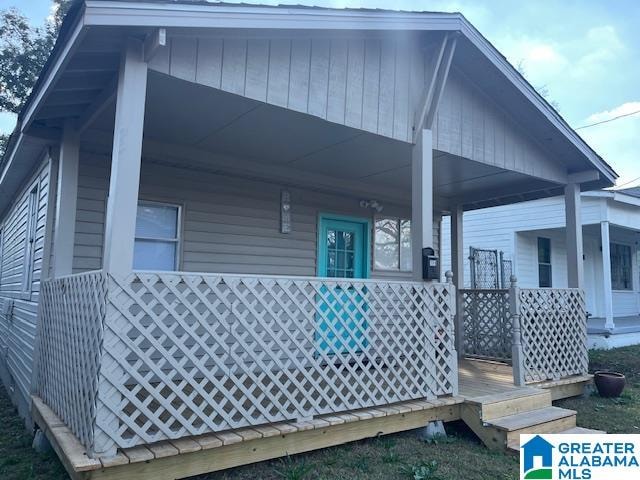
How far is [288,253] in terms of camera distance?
21.0ft

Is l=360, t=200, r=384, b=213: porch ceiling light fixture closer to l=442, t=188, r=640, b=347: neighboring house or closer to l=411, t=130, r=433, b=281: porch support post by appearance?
l=411, t=130, r=433, b=281: porch support post

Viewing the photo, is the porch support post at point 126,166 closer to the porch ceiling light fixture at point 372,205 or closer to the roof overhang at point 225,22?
the roof overhang at point 225,22

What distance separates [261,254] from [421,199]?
232cm

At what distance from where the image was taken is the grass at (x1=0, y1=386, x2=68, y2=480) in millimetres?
3594

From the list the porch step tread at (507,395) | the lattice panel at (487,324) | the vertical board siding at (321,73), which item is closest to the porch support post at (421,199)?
the vertical board siding at (321,73)

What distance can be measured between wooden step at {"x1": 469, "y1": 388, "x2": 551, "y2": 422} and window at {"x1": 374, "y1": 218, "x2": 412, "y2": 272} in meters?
2.88

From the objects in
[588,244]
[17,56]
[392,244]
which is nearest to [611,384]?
[392,244]

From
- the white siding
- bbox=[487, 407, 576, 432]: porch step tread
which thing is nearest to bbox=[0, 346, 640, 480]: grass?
bbox=[487, 407, 576, 432]: porch step tread

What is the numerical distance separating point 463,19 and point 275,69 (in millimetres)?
2354

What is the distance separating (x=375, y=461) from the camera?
3.87 m

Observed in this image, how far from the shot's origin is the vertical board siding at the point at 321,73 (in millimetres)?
3584

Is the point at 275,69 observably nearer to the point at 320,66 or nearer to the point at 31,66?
the point at 320,66

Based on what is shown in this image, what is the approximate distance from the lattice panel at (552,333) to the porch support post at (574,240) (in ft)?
0.79

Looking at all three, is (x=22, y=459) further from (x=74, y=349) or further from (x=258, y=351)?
(x=258, y=351)
